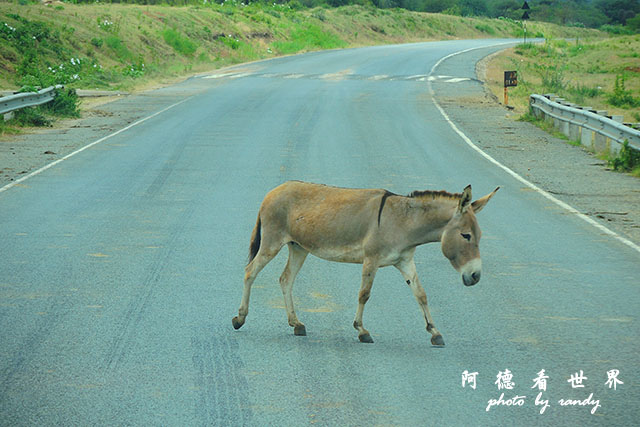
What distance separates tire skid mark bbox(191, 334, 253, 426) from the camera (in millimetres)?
5941

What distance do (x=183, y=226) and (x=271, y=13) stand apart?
63.8 m

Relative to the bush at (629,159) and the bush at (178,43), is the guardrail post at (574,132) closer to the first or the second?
the bush at (629,159)

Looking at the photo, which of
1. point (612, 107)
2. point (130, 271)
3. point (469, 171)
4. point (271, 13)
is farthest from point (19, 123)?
point (271, 13)

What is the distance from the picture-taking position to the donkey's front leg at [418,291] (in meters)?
7.20

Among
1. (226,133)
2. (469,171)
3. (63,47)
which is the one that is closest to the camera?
(469,171)

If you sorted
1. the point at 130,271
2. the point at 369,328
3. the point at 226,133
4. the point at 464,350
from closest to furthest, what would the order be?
the point at 464,350
the point at 369,328
the point at 130,271
the point at 226,133

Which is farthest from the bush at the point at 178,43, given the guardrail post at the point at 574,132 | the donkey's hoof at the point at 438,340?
the donkey's hoof at the point at 438,340

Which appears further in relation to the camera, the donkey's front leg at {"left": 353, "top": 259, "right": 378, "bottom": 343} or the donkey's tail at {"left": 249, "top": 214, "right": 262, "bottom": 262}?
the donkey's tail at {"left": 249, "top": 214, "right": 262, "bottom": 262}

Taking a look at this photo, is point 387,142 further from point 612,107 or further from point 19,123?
point 612,107

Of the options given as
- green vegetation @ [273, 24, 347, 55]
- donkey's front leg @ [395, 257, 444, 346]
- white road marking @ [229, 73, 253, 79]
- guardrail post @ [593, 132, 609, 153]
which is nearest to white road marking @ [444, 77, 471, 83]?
white road marking @ [229, 73, 253, 79]

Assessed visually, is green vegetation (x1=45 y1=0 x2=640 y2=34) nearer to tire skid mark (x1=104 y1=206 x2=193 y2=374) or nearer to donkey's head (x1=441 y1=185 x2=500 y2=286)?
tire skid mark (x1=104 y1=206 x2=193 y2=374)

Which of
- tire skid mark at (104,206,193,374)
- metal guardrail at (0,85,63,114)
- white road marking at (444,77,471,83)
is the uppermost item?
metal guardrail at (0,85,63,114)

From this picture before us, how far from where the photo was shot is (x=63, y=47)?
41.6 meters

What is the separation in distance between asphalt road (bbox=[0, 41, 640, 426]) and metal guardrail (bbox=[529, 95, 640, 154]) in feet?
10.4
